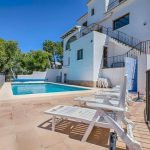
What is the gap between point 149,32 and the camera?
47.1 ft

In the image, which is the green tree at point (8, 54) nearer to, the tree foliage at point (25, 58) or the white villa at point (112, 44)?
the tree foliage at point (25, 58)

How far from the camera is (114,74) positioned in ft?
48.9

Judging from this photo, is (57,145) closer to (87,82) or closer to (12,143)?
(12,143)

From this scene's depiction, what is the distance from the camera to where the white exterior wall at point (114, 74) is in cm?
1429

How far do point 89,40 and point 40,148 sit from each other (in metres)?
15.0

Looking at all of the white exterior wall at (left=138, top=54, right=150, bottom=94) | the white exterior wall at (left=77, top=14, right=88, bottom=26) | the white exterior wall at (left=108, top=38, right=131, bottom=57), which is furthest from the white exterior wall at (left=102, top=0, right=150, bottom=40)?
the white exterior wall at (left=77, top=14, right=88, bottom=26)

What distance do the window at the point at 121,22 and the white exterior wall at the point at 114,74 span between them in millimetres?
6193

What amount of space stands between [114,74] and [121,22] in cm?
717

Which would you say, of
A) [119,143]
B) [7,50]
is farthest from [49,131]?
[7,50]

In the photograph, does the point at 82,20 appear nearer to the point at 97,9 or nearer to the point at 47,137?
the point at 97,9

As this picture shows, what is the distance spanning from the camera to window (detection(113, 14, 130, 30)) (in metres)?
17.0

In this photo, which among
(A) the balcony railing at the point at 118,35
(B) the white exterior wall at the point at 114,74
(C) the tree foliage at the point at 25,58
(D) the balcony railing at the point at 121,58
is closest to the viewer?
(D) the balcony railing at the point at 121,58

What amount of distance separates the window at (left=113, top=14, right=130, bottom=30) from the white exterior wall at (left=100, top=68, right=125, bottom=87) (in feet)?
20.3

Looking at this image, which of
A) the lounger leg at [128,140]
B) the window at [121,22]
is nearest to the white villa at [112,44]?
the window at [121,22]
